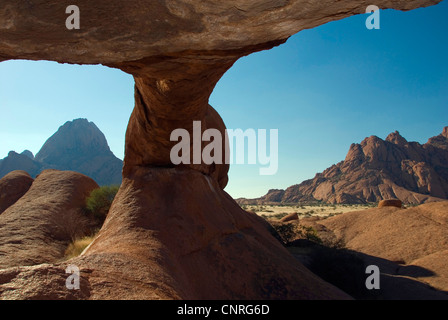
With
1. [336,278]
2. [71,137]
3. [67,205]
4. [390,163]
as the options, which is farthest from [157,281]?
[71,137]

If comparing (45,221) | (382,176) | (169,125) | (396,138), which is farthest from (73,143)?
(169,125)

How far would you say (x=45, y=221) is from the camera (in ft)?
41.9

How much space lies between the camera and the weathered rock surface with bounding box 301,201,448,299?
411 inches

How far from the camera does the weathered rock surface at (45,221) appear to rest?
10.6 m

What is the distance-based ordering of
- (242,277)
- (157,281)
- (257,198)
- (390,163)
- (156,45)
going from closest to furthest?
(156,45) < (157,281) < (242,277) < (390,163) < (257,198)

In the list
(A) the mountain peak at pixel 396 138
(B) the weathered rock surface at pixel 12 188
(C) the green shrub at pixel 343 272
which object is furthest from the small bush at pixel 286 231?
(A) the mountain peak at pixel 396 138

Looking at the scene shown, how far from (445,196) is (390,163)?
1576 cm

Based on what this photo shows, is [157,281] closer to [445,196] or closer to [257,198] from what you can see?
[445,196]

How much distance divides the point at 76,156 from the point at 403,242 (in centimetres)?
12142

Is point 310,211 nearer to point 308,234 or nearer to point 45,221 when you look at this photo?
point 308,234

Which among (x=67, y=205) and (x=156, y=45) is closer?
(x=156, y=45)

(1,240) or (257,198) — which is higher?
(257,198)

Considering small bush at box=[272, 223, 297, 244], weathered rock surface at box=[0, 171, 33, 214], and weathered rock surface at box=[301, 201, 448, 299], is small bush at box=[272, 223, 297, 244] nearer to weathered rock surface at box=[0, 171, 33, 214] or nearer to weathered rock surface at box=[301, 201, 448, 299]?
weathered rock surface at box=[301, 201, 448, 299]
